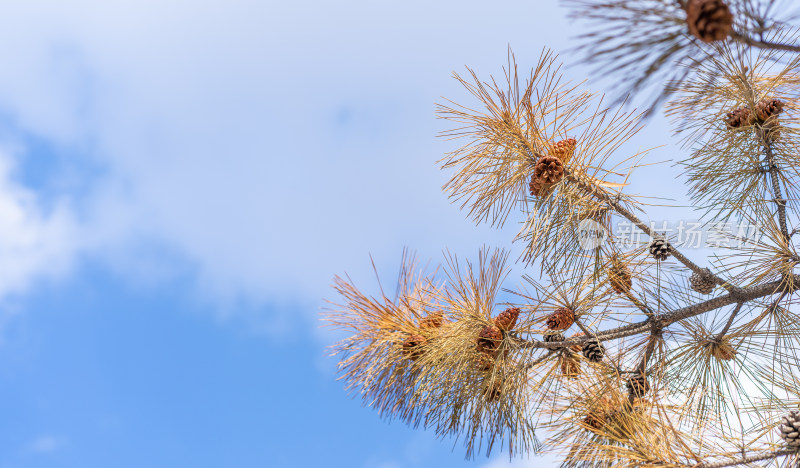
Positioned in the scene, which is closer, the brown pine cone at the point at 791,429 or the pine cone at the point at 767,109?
the brown pine cone at the point at 791,429

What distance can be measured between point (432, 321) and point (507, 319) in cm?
20

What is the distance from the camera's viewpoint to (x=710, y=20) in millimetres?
726

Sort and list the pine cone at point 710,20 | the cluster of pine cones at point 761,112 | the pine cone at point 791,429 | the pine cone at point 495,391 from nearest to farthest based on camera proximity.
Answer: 1. the pine cone at point 710,20
2. the pine cone at point 791,429
3. the pine cone at point 495,391
4. the cluster of pine cones at point 761,112

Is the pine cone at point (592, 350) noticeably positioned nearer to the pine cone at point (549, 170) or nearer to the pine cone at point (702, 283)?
the pine cone at point (702, 283)

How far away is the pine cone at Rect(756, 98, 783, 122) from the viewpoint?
155 centimetres

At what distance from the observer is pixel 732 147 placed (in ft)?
5.10

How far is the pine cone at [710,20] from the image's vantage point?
73 cm

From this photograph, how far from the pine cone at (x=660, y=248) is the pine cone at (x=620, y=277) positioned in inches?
2.9

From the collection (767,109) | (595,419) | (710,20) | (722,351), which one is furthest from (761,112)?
(710,20)

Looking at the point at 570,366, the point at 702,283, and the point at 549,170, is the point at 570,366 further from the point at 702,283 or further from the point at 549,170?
the point at 549,170

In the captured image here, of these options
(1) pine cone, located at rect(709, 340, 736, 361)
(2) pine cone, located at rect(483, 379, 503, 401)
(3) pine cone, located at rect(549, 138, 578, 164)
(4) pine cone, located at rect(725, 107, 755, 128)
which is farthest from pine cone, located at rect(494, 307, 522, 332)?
(4) pine cone, located at rect(725, 107, 755, 128)

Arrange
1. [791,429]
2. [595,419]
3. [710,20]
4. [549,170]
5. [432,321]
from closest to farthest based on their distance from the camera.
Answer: [710,20] → [791,429] → [549,170] → [595,419] → [432,321]

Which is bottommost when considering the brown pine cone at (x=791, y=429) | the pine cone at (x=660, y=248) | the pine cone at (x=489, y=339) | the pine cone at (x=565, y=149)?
the brown pine cone at (x=791, y=429)

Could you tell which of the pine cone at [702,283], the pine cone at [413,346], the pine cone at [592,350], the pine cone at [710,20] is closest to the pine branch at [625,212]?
the pine cone at [702,283]
